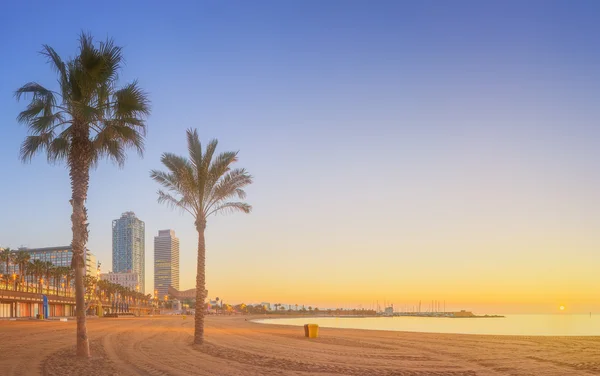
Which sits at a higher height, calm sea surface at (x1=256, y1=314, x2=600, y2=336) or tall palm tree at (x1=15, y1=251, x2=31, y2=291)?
tall palm tree at (x1=15, y1=251, x2=31, y2=291)

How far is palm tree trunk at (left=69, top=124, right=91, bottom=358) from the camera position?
1950 cm

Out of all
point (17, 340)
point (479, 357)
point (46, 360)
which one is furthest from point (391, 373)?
point (17, 340)

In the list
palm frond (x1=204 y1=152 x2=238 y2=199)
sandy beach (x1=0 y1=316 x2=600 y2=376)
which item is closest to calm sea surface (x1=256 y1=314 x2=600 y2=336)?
sandy beach (x1=0 y1=316 x2=600 y2=376)

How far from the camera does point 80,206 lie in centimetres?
1986

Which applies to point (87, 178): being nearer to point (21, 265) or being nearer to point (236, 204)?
point (236, 204)

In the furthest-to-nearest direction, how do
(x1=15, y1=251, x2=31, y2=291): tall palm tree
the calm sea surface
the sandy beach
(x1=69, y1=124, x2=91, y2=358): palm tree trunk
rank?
(x1=15, y1=251, x2=31, y2=291): tall palm tree → the calm sea surface → (x1=69, y1=124, x2=91, y2=358): palm tree trunk → the sandy beach

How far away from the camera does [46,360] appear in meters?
19.4

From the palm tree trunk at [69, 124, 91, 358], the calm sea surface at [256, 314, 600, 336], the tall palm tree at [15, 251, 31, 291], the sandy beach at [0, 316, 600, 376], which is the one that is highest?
the palm tree trunk at [69, 124, 91, 358]

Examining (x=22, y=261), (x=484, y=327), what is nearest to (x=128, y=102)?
(x=484, y=327)

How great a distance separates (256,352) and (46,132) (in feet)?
40.0

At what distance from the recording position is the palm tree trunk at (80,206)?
1950 cm

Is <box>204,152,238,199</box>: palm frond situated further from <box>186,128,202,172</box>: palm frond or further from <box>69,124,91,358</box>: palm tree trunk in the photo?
<box>69,124,91,358</box>: palm tree trunk

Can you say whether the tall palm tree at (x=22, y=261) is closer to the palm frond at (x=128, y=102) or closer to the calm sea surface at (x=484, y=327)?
the calm sea surface at (x=484, y=327)

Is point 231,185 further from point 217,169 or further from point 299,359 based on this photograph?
point 299,359
